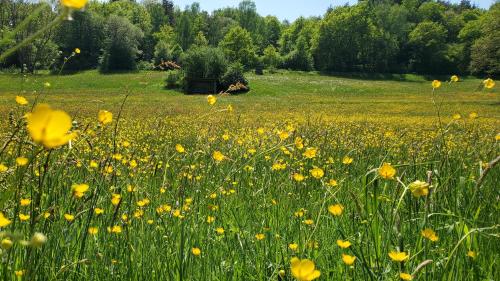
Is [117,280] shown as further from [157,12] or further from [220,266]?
[157,12]

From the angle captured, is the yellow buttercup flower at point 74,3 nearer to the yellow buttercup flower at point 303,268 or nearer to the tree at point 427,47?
the yellow buttercup flower at point 303,268

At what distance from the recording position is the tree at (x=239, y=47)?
53.1 meters

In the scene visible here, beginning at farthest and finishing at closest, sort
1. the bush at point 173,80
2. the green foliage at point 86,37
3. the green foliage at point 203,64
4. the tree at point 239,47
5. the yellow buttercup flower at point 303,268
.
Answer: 1. the green foliage at point 86,37
2. the tree at point 239,47
3. the bush at point 173,80
4. the green foliage at point 203,64
5. the yellow buttercup flower at point 303,268

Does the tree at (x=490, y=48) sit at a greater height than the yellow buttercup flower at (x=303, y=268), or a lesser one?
greater

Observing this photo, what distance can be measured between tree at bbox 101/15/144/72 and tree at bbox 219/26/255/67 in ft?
35.1

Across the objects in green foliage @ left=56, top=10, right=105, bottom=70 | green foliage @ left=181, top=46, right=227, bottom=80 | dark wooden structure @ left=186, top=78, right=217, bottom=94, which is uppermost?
green foliage @ left=56, top=10, right=105, bottom=70

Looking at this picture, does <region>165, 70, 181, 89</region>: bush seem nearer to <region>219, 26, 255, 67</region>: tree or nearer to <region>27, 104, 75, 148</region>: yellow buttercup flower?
<region>219, 26, 255, 67</region>: tree

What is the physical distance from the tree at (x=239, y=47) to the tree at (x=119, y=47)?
10.7 metres

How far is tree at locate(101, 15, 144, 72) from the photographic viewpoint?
52125mm

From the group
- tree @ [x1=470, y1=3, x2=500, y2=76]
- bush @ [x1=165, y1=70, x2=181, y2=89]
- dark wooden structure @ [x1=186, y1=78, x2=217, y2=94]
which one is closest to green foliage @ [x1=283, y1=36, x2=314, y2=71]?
bush @ [x1=165, y1=70, x2=181, y2=89]

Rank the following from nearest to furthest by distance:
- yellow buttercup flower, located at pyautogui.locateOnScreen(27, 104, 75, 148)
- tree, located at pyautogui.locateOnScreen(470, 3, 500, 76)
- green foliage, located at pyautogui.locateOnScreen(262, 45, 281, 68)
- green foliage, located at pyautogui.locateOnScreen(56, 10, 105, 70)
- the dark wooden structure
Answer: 1. yellow buttercup flower, located at pyautogui.locateOnScreen(27, 104, 75, 148)
2. tree, located at pyautogui.locateOnScreen(470, 3, 500, 76)
3. the dark wooden structure
4. green foliage, located at pyautogui.locateOnScreen(56, 10, 105, 70)
5. green foliage, located at pyautogui.locateOnScreen(262, 45, 281, 68)

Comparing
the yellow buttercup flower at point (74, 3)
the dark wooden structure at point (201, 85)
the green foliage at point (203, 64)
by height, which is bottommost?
the dark wooden structure at point (201, 85)

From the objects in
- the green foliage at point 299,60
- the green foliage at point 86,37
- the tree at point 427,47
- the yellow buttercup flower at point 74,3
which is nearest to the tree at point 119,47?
the green foliage at point 86,37

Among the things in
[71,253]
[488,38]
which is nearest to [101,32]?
[488,38]
